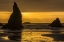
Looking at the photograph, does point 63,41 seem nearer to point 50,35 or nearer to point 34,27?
point 50,35

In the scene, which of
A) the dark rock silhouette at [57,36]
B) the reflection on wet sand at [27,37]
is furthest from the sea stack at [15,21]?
the dark rock silhouette at [57,36]

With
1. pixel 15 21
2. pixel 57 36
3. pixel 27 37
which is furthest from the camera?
pixel 15 21

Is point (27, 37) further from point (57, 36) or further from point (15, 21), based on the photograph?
point (15, 21)

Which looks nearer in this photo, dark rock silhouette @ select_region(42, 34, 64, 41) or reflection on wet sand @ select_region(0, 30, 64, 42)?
reflection on wet sand @ select_region(0, 30, 64, 42)

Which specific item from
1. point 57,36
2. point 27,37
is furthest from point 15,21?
point 57,36

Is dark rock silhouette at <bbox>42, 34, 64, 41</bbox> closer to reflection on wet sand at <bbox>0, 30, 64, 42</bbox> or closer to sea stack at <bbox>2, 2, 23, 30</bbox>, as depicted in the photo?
reflection on wet sand at <bbox>0, 30, 64, 42</bbox>

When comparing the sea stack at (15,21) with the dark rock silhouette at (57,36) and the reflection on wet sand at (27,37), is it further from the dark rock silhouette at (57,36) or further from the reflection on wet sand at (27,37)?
the dark rock silhouette at (57,36)

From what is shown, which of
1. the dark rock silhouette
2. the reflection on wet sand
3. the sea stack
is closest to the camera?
the reflection on wet sand

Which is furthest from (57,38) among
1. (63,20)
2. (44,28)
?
(63,20)

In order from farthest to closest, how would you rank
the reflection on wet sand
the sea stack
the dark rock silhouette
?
the sea stack → the dark rock silhouette → the reflection on wet sand

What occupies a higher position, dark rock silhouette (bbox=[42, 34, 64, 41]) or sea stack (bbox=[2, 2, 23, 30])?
sea stack (bbox=[2, 2, 23, 30])

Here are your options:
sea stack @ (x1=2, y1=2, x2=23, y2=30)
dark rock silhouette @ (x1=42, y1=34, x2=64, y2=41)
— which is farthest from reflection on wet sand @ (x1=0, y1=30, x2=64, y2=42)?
sea stack @ (x1=2, y1=2, x2=23, y2=30)

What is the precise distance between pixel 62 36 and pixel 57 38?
2894 mm

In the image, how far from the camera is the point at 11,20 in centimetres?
6638
